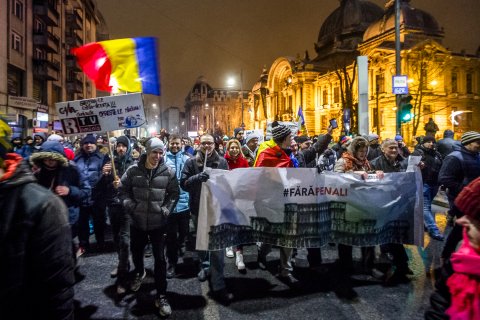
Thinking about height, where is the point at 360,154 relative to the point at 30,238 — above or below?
above

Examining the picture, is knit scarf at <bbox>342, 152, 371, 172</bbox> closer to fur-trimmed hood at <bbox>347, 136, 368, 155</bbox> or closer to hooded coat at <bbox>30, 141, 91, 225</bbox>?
fur-trimmed hood at <bbox>347, 136, 368, 155</bbox>

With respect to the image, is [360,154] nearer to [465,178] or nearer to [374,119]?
[465,178]

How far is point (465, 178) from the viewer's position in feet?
19.0

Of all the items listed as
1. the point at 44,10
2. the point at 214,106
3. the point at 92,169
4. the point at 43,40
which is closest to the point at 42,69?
the point at 43,40

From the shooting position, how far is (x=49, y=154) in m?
4.70

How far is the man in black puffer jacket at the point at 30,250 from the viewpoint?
1.71 meters

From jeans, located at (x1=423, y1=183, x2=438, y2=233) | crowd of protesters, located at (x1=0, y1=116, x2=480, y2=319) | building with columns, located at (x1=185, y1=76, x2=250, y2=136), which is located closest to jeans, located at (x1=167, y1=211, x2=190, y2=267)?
crowd of protesters, located at (x1=0, y1=116, x2=480, y2=319)

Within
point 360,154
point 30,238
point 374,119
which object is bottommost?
point 30,238

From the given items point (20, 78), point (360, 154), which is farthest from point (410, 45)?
point (360, 154)

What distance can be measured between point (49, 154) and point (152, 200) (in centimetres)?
156

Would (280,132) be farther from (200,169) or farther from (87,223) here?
(87,223)

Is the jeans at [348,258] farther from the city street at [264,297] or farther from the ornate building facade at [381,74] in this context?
the ornate building facade at [381,74]

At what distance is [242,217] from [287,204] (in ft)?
2.06

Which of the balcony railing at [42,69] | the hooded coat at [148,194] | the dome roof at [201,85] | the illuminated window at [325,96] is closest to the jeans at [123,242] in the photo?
the hooded coat at [148,194]
